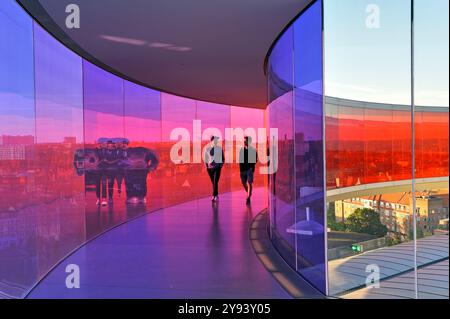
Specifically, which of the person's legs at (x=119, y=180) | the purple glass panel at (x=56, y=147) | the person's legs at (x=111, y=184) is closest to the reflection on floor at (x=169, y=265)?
the purple glass panel at (x=56, y=147)

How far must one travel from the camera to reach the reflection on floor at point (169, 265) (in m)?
4.28

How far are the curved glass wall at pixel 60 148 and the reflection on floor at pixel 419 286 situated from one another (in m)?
3.41

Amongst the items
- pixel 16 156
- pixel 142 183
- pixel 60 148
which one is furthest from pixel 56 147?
pixel 142 183

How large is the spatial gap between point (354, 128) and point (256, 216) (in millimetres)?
5706

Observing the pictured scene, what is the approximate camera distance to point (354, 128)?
153 inches

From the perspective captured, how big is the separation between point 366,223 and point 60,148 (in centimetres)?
425

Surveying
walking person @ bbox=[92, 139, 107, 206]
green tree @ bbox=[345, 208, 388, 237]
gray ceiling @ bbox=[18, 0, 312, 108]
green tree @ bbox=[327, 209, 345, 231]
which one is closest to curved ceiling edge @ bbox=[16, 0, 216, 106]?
gray ceiling @ bbox=[18, 0, 312, 108]

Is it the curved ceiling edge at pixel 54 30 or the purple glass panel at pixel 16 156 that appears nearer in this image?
the purple glass panel at pixel 16 156

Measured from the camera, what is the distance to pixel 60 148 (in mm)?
5863

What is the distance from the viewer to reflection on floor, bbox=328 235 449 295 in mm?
3234

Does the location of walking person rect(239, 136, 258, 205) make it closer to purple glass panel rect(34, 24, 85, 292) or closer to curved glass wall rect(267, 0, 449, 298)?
purple glass panel rect(34, 24, 85, 292)

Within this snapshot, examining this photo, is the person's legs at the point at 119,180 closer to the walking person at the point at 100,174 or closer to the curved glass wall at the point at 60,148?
the curved glass wall at the point at 60,148

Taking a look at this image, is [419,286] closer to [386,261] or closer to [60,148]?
[386,261]
